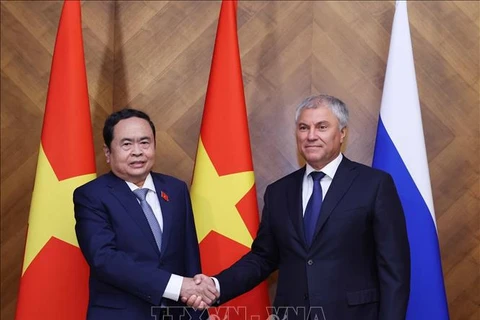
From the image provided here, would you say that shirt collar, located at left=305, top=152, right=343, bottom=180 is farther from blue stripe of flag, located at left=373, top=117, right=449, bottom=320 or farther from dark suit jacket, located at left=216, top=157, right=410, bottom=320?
blue stripe of flag, located at left=373, top=117, right=449, bottom=320

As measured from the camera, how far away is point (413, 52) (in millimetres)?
3248

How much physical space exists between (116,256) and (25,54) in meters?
1.70

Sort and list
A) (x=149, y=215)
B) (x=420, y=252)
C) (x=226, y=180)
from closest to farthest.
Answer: (x=149, y=215), (x=420, y=252), (x=226, y=180)

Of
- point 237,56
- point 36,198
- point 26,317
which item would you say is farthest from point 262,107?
point 26,317

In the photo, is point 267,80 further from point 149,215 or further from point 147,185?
point 149,215

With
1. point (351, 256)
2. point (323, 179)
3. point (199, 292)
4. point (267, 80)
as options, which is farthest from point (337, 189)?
point (267, 80)

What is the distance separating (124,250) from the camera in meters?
2.23

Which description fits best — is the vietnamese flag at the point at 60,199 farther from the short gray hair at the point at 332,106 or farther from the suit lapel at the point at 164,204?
the short gray hair at the point at 332,106

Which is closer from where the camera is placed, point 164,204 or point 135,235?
point 135,235

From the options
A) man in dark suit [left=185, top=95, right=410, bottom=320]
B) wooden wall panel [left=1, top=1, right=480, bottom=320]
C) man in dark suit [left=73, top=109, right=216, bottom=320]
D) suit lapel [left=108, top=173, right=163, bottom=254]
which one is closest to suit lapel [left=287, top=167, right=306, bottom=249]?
man in dark suit [left=185, top=95, right=410, bottom=320]

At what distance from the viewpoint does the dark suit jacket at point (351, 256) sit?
7.02 ft

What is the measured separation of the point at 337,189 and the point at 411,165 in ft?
2.39

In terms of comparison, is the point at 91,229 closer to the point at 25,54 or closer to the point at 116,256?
the point at 116,256

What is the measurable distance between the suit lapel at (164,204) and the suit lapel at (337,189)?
0.52m
